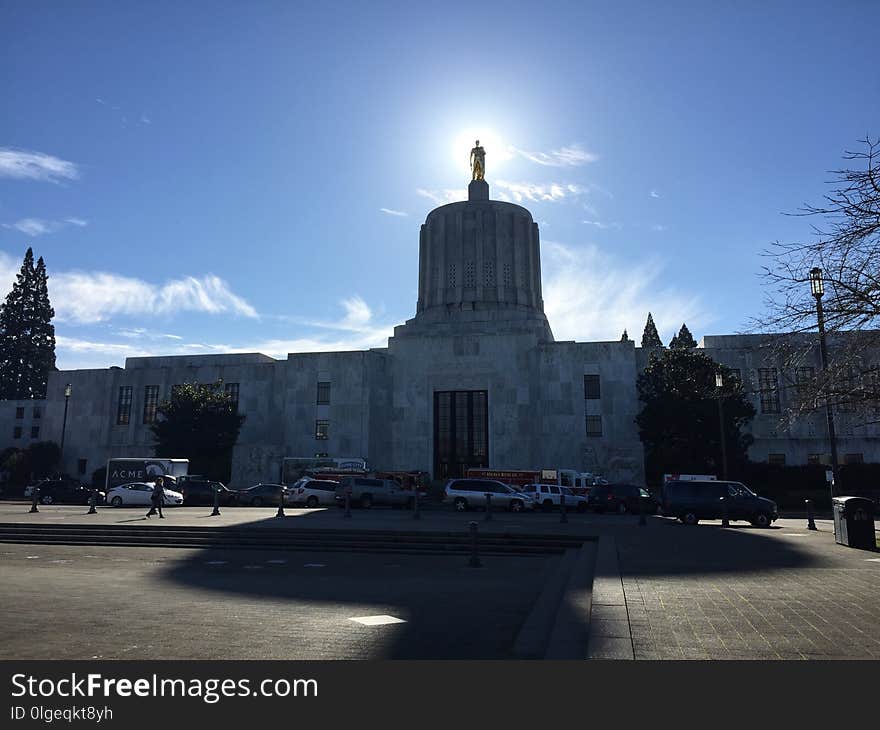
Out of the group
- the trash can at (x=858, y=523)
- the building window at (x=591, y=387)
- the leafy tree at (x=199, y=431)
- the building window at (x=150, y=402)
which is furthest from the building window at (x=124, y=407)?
the trash can at (x=858, y=523)

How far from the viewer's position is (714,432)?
42.6 metres

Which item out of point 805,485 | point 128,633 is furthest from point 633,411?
point 128,633

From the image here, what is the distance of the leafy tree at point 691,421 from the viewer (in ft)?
139

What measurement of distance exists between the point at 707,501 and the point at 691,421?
18073mm

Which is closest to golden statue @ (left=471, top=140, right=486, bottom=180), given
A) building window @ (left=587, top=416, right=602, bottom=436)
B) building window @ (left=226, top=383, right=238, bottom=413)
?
building window @ (left=587, top=416, right=602, bottom=436)

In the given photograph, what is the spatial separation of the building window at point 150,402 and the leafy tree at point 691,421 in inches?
1766

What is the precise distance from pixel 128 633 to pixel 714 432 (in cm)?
4112

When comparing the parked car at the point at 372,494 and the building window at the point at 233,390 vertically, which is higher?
the building window at the point at 233,390

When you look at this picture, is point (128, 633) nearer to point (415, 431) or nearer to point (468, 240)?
point (415, 431)

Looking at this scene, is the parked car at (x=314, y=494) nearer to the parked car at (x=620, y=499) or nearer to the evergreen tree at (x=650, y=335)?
the parked car at (x=620, y=499)

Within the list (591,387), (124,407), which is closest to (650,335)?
(591,387)

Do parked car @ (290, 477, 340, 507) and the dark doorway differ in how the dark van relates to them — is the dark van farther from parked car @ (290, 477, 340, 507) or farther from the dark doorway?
the dark doorway

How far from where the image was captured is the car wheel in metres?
24.7

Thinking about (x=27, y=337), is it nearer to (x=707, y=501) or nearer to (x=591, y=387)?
(x=591, y=387)
